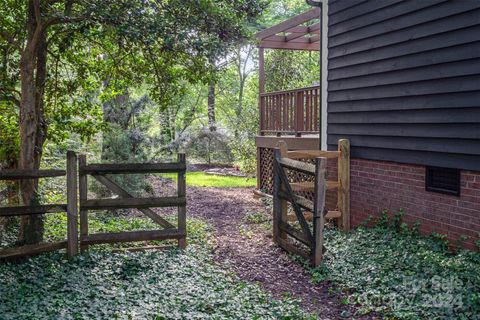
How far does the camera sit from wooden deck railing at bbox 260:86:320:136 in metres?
9.05

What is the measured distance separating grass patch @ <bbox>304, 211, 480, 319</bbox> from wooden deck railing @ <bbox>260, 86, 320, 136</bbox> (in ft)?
11.0

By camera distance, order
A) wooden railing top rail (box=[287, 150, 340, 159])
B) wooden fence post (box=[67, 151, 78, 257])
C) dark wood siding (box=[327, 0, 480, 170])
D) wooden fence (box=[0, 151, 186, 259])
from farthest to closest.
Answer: wooden railing top rail (box=[287, 150, 340, 159])
wooden fence post (box=[67, 151, 78, 257])
wooden fence (box=[0, 151, 186, 259])
dark wood siding (box=[327, 0, 480, 170])

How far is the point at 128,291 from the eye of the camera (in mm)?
4551

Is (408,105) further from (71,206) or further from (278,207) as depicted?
(71,206)

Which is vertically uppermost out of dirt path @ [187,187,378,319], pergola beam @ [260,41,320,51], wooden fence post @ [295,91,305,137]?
pergola beam @ [260,41,320,51]

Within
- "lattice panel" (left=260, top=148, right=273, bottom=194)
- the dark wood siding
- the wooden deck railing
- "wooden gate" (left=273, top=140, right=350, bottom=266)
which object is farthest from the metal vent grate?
"lattice panel" (left=260, top=148, right=273, bottom=194)

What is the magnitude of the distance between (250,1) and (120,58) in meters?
2.29

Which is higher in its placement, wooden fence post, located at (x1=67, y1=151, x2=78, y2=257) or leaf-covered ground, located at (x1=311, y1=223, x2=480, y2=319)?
wooden fence post, located at (x1=67, y1=151, x2=78, y2=257)

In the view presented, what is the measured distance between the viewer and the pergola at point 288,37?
9961 mm

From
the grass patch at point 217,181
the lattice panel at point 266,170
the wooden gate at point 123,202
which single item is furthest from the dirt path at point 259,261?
the grass patch at point 217,181

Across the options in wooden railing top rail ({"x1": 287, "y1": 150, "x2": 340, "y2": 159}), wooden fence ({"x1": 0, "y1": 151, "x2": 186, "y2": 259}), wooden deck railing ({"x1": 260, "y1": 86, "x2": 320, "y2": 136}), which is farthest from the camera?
wooden deck railing ({"x1": 260, "y1": 86, "x2": 320, "y2": 136})

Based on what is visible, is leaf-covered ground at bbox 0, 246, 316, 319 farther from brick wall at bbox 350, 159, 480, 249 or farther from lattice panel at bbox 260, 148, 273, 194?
lattice panel at bbox 260, 148, 273, 194

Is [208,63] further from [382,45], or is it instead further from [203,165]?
[203,165]

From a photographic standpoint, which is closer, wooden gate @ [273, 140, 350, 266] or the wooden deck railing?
wooden gate @ [273, 140, 350, 266]
